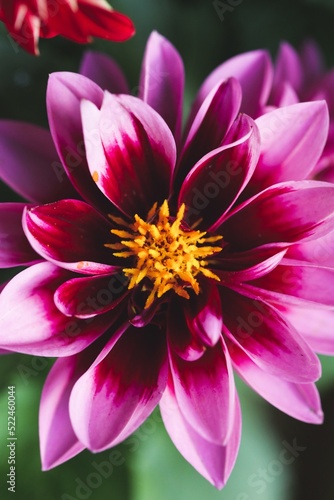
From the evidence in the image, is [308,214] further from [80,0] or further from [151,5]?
[151,5]

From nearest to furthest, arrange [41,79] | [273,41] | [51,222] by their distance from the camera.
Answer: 1. [51,222]
2. [41,79]
3. [273,41]

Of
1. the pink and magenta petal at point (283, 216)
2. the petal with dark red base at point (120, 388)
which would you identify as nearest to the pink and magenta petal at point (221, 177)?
the pink and magenta petal at point (283, 216)

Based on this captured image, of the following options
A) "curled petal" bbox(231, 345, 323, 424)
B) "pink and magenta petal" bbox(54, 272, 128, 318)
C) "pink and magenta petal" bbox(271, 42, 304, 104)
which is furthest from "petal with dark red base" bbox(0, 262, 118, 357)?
"pink and magenta petal" bbox(271, 42, 304, 104)

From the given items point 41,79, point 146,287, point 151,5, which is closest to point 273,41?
point 151,5

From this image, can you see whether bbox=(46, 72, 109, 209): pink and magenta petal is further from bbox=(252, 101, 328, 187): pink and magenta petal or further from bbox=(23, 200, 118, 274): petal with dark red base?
bbox=(252, 101, 328, 187): pink and magenta petal

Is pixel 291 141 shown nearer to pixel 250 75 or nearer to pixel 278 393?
pixel 250 75

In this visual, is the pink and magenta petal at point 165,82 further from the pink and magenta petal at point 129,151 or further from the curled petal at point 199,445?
the curled petal at point 199,445
